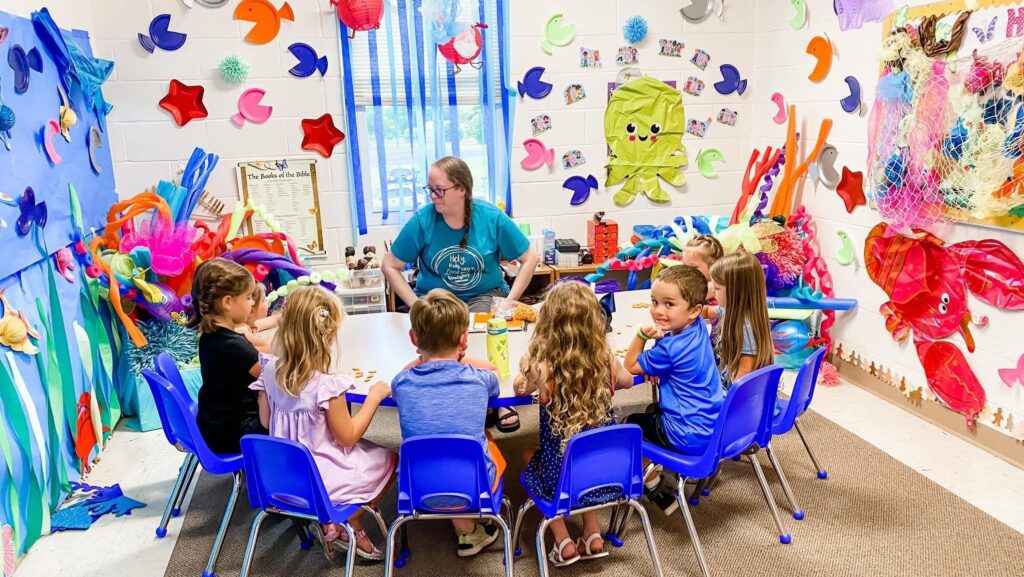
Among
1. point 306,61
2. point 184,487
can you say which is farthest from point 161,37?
point 184,487

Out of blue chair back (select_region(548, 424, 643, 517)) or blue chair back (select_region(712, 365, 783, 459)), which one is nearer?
blue chair back (select_region(548, 424, 643, 517))

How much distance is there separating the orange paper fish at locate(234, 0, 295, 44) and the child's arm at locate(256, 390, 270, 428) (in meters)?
2.47

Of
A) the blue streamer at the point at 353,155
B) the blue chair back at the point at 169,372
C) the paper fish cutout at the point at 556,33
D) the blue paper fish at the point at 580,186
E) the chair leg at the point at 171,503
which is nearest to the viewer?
the blue chair back at the point at 169,372

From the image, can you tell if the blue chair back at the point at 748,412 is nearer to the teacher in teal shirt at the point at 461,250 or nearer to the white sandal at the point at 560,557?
the white sandal at the point at 560,557

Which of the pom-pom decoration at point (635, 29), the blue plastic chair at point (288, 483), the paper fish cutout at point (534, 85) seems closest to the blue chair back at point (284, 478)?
the blue plastic chair at point (288, 483)

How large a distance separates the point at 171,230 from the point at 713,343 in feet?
8.37

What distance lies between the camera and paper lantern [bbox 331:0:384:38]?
405 centimetres

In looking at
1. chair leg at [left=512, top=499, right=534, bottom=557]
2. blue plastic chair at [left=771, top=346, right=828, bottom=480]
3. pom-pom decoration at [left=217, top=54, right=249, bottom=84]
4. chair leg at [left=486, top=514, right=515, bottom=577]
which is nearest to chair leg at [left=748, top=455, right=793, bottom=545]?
blue plastic chair at [left=771, top=346, right=828, bottom=480]

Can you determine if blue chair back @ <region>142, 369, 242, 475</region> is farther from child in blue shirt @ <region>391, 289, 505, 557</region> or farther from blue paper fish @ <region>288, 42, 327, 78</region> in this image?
blue paper fish @ <region>288, 42, 327, 78</region>

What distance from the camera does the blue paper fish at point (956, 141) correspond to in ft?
10.2

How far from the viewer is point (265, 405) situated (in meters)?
2.38

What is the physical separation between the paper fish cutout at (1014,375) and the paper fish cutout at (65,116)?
13.4 feet

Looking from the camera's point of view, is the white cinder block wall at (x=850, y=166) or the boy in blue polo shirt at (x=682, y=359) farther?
the white cinder block wall at (x=850, y=166)

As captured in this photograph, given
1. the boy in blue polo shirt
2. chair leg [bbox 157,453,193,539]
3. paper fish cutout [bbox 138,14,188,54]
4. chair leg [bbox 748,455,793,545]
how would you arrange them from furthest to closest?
paper fish cutout [bbox 138,14,188,54], chair leg [bbox 157,453,193,539], chair leg [bbox 748,455,793,545], the boy in blue polo shirt
